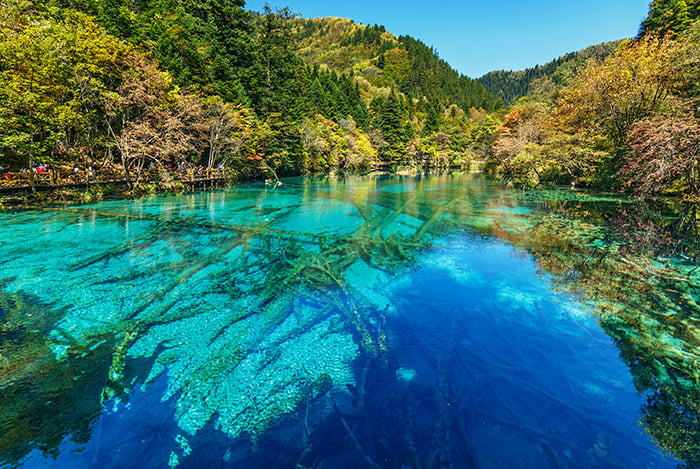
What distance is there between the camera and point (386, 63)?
123 meters

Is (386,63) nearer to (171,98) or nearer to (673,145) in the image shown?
(171,98)

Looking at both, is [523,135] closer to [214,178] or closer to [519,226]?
[519,226]

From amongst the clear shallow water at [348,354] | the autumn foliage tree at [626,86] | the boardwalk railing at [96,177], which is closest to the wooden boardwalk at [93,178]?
the boardwalk railing at [96,177]

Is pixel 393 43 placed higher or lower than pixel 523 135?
higher

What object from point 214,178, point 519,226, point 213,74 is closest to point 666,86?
point 519,226

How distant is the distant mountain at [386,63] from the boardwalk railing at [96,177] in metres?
64.1

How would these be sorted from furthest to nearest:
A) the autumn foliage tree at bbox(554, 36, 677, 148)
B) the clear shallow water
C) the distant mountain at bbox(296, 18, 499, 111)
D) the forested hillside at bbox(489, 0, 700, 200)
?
the distant mountain at bbox(296, 18, 499, 111), the autumn foliage tree at bbox(554, 36, 677, 148), the forested hillside at bbox(489, 0, 700, 200), the clear shallow water

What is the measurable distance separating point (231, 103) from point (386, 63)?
117 meters

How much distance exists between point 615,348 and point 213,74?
34.0 meters

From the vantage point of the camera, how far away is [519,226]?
11.3 meters

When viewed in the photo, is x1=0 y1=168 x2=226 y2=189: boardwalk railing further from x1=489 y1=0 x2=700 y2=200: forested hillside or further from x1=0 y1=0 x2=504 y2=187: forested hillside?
x1=489 y1=0 x2=700 y2=200: forested hillside

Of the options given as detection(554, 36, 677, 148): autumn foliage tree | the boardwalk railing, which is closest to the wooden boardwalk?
the boardwalk railing

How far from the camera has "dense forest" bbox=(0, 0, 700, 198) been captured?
1390 centimetres

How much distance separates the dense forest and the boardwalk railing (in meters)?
0.73
